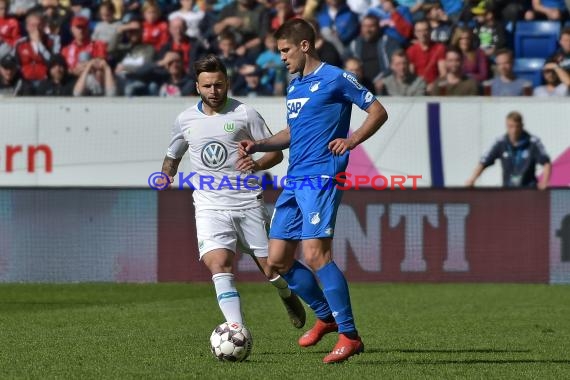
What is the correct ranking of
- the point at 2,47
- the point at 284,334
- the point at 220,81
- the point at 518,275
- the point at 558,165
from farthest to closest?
the point at 2,47 < the point at 558,165 < the point at 518,275 < the point at 284,334 < the point at 220,81

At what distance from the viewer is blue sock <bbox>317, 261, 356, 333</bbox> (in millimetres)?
7914

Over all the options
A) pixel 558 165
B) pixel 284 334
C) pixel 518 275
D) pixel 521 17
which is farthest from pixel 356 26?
pixel 284 334

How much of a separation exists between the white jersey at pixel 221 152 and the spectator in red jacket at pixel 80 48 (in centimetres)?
986

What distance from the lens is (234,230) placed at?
8891mm

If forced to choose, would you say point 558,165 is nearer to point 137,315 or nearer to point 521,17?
point 521,17

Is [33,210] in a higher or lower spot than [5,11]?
lower

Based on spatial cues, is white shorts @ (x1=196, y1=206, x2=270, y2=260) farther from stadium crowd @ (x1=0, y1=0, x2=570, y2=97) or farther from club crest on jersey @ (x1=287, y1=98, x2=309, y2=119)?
stadium crowd @ (x1=0, y1=0, x2=570, y2=97)

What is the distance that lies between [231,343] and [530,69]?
37.6ft

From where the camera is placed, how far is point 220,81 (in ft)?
28.5

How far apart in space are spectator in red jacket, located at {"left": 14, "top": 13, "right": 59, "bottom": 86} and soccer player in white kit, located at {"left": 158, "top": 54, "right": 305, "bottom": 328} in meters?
9.81

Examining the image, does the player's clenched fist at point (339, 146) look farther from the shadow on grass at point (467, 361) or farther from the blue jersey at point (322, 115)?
the shadow on grass at point (467, 361)

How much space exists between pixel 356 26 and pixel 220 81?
33.8 ft

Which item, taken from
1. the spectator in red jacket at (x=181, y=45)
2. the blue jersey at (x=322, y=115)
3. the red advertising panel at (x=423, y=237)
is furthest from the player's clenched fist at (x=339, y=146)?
the spectator in red jacket at (x=181, y=45)

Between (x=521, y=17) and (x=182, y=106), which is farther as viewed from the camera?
(x=521, y=17)
